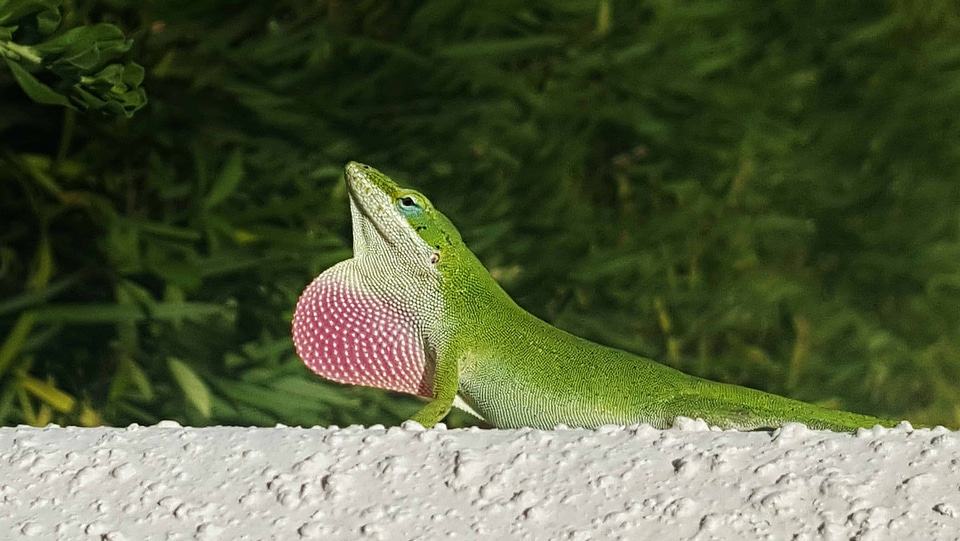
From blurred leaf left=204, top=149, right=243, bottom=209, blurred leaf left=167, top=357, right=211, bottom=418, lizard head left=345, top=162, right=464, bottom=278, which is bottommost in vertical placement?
blurred leaf left=167, top=357, right=211, bottom=418

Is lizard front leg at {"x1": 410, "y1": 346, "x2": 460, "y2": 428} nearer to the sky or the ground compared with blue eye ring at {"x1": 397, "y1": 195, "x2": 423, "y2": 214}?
nearer to the ground

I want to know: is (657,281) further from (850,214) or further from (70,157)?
(70,157)

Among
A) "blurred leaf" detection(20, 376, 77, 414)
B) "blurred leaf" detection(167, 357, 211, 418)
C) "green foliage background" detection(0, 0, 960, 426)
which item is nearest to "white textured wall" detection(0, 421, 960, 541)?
"green foliage background" detection(0, 0, 960, 426)

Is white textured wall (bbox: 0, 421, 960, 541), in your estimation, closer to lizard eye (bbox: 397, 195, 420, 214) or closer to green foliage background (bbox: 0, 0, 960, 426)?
lizard eye (bbox: 397, 195, 420, 214)

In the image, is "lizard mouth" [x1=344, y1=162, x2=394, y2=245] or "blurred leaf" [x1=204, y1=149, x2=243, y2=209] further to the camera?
"blurred leaf" [x1=204, y1=149, x2=243, y2=209]

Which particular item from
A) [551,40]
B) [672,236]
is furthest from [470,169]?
[672,236]
